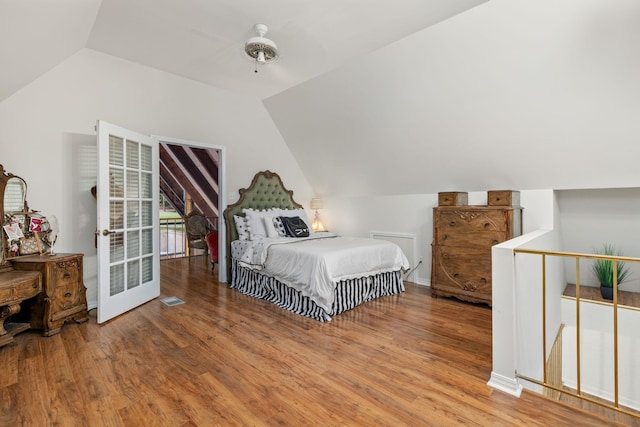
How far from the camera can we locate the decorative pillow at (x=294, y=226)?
4.36 m

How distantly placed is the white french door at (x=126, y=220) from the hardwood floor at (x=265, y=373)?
322mm

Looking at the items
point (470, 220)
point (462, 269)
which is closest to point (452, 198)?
point (470, 220)

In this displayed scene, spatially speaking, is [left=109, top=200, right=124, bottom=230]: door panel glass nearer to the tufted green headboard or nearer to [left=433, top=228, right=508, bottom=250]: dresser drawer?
the tufted green headboard

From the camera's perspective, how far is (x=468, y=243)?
353 cm

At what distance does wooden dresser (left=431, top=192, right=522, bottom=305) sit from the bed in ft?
1.45

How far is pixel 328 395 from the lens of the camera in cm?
185

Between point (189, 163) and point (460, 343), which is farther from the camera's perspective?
point (189, 163)

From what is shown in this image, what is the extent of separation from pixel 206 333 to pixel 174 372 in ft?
2.06

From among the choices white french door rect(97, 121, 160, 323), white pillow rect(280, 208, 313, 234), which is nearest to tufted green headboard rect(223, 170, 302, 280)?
white pillow rect(280, 208, 313, 234)

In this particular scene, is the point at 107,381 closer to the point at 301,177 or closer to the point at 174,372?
the point at 174,372

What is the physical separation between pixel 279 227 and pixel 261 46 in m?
2.35

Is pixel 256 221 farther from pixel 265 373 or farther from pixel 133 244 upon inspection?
pixel 265 373

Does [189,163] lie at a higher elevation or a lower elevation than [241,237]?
higher

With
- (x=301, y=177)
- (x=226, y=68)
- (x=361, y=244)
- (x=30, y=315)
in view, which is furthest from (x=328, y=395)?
(x=301, y=177)
